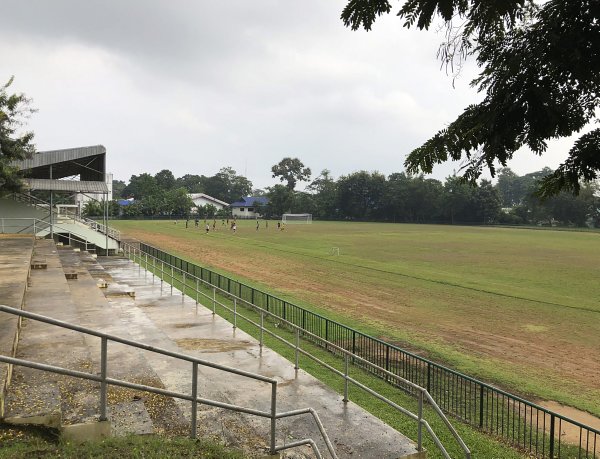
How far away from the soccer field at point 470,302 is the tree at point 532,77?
828 cm

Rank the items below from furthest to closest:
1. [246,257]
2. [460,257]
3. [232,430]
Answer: [460,257] < [246,257] < [232,430]

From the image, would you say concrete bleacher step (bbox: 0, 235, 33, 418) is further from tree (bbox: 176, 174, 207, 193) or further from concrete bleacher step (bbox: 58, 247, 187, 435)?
tree (bbox: 176, 174, 207, 193)

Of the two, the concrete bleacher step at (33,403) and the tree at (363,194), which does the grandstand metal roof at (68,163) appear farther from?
the tree at (363,194)

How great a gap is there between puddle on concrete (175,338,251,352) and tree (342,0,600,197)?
8.95 meters

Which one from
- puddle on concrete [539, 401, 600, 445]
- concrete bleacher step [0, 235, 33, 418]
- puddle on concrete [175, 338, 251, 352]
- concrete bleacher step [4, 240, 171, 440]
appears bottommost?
puddle on concrete [539, 401, 600, 445]

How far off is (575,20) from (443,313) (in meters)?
15.7

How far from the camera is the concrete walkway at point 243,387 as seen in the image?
650 cm

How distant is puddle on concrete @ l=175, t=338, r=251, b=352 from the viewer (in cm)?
1166

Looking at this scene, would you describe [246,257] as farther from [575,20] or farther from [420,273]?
[575,20]

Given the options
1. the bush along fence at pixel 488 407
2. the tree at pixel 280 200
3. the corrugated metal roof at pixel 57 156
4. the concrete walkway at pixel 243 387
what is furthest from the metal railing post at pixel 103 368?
the tree at pixel 280 200

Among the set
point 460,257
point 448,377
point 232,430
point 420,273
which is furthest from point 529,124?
point 460,257

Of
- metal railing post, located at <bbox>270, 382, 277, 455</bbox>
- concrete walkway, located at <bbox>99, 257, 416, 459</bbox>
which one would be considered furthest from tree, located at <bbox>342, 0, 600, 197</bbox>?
concrete walkway, located at <bbox>99, 257, 416, 459</bbox>

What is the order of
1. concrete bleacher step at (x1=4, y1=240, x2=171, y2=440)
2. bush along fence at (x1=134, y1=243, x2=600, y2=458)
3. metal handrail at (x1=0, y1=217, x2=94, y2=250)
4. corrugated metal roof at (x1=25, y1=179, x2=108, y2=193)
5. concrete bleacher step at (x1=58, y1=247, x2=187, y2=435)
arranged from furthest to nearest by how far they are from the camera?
corrugated metal roof at (x1=25, y1=179, x2=108, y2=193), metal handrail at (x1=0, y1=217, x2=94, y2=250), bush along fence at (x1=134, y1=243, x2=600, y2=458), concrete bleacher step at (x1=58, y1=247, x2=187, y2=435), concrete bleacher step at (x1=4, y1=240, x2=171, y2=440)

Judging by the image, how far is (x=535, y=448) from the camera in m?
8.05
